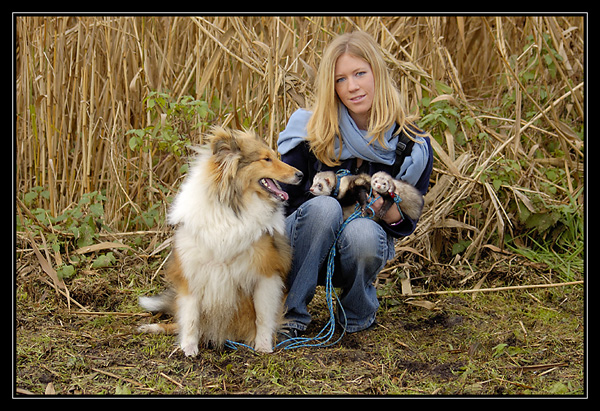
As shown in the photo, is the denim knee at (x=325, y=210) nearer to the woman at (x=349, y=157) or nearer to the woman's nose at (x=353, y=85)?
the woman at (x=349, y=157)

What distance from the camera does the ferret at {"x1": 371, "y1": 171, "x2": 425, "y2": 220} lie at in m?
3.19

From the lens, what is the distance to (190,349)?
3.12m

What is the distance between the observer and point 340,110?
3.38 m

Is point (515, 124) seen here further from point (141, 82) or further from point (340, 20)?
point (141, 82)

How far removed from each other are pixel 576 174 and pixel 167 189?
3308mm

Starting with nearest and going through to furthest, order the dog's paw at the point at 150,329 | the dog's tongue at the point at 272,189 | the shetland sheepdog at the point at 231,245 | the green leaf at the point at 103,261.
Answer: the shetland sheepdog at the point at 231,245 → the dog's tongue at the point at 272,189 → the dog's paw at the point at 150,329 → the green leaf at the point at 103,261

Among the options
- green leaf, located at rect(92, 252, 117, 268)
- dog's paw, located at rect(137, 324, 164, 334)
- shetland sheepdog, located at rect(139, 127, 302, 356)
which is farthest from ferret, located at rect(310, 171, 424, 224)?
green leaf, located at rect(92, 252, 117, 268)

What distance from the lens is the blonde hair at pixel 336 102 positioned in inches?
128

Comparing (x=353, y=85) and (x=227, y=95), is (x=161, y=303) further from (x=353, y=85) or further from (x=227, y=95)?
(x=227, y=95)

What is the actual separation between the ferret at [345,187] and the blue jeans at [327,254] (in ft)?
0.25

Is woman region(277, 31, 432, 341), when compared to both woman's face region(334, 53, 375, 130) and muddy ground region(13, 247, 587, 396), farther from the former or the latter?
muddy ground region(13, 247, 587, 396)

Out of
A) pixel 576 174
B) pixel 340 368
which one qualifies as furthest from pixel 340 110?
pixel 576 174

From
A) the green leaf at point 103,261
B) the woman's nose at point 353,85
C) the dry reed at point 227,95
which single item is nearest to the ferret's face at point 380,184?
the woman's nose at point 353,85

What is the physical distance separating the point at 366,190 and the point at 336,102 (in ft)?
1.78
